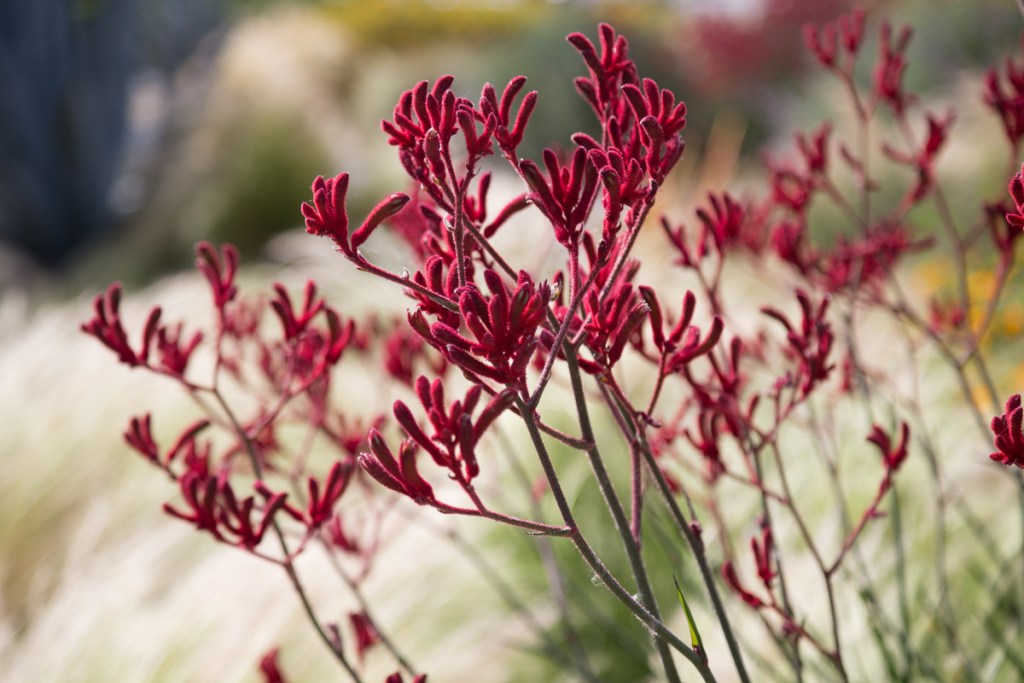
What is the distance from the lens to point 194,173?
5578 millimetres

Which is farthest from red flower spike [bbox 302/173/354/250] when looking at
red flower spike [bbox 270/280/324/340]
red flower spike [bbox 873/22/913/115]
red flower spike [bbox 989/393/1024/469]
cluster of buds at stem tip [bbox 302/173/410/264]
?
red flower spike [bbox 873/22/913/115]

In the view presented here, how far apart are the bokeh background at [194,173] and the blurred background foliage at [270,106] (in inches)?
0.8

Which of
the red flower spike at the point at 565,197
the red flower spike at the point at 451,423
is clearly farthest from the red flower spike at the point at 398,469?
the red flower spike at the point at 565,197

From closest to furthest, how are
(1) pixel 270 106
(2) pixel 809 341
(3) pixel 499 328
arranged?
(3) pixel 499 328 → (2) pixel 809 341 → (1) pixel 270 106

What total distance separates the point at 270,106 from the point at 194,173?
0.81 meters

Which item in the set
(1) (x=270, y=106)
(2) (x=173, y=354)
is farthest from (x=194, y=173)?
(2) (x=173, y=354)

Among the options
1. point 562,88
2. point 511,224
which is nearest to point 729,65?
point 562,88

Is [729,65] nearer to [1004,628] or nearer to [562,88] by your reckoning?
[562,88]

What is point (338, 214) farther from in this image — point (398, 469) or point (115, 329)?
point (115, 329)

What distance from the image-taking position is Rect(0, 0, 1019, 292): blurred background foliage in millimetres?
4918

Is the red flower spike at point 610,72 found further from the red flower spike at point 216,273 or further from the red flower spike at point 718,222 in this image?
the red flower spike at point 216,273

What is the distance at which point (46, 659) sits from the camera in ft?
4.61

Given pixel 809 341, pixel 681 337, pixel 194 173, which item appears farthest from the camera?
pixel 194 173

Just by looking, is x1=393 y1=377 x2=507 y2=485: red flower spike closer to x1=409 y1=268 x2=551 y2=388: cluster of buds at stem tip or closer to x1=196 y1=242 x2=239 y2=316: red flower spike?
x1=409 y1=268 x2=551 y2=388: cluster of buds at stem tip
